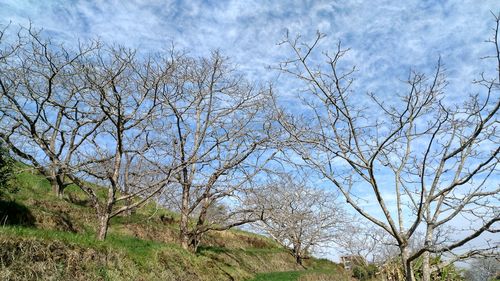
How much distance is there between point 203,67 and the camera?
51.1 ft

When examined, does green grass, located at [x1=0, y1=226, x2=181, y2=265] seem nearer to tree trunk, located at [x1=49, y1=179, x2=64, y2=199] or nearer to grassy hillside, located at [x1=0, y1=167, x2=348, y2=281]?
grassy hillside, located at [x1=0, y1=167, x2=348, y2=281]

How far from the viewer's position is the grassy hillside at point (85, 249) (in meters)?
7.16

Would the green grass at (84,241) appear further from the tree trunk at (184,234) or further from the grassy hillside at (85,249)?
the tree trunk at (184,234)

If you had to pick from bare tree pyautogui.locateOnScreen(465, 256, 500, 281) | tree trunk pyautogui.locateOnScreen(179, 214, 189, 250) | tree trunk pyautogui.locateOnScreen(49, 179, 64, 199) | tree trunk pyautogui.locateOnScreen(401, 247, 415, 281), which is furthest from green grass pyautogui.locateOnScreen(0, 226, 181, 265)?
bare tree pyautogui.locateOnScreen(465, 256, 500, 281)

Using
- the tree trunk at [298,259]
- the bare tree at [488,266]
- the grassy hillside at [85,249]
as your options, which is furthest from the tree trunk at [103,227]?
the tree trunk at [298,259]

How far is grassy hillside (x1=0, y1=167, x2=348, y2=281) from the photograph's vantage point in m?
7.16

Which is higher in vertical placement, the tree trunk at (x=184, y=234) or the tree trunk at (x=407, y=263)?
the tree trunk at (x=184, y=234)

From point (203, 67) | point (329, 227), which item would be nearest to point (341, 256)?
point (329, 227)

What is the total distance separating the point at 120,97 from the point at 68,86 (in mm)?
3002

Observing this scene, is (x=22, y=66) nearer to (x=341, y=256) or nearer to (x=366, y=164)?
(x=366, y=164)

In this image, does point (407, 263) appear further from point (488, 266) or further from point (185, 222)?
point (185, 222)

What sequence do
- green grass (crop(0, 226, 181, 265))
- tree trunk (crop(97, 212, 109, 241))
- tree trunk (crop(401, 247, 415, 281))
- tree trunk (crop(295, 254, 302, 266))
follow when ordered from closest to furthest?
tree trunk (crop(401, 247, 415, 281)) → green grass (crop(0, 226, 181, 265)) → tree trunk (crop(97, 212, 109, 241)) → tree trunk (crop(295, 254, 302, 266))

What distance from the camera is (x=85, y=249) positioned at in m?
8.64

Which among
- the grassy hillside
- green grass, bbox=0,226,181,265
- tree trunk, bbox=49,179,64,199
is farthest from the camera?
tree trunk, bbox=49,179,64,199
